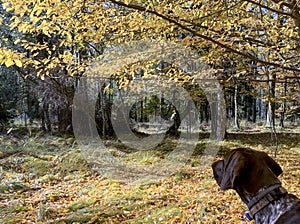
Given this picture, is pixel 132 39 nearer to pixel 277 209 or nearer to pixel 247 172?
pixel 247 172

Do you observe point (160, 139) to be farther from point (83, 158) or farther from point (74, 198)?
point (74, 198)

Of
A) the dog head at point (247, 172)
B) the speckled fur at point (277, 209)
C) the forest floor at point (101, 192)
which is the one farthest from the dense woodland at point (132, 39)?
the forest floor at point (101, 192)

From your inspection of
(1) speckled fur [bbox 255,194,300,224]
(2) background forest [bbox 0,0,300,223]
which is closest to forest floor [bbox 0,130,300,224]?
(2) background forest [bbox 0,0,300,223]

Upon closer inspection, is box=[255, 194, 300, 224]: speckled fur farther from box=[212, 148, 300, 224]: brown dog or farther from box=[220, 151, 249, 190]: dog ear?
box=[220, 151, 249, 190]: dog ear

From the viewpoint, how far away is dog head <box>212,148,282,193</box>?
1.97 meters

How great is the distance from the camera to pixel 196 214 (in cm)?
409

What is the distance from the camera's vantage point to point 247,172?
200 cm

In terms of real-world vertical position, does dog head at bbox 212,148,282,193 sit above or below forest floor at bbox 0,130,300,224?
above

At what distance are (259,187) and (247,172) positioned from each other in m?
0.13

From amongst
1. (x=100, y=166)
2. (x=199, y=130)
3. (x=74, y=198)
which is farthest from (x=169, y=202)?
(x=199, y=130)

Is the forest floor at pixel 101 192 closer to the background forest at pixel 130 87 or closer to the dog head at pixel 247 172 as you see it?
the background forest at pixel 130 87

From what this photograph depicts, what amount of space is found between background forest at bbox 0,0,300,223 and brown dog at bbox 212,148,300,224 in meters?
1.52

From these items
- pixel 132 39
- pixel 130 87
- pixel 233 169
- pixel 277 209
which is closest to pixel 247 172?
pixel 233 169

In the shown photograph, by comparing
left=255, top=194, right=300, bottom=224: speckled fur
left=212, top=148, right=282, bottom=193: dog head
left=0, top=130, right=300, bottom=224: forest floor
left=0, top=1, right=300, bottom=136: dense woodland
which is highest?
left=0, top=1, right=300, bottom=136: dense woodland
